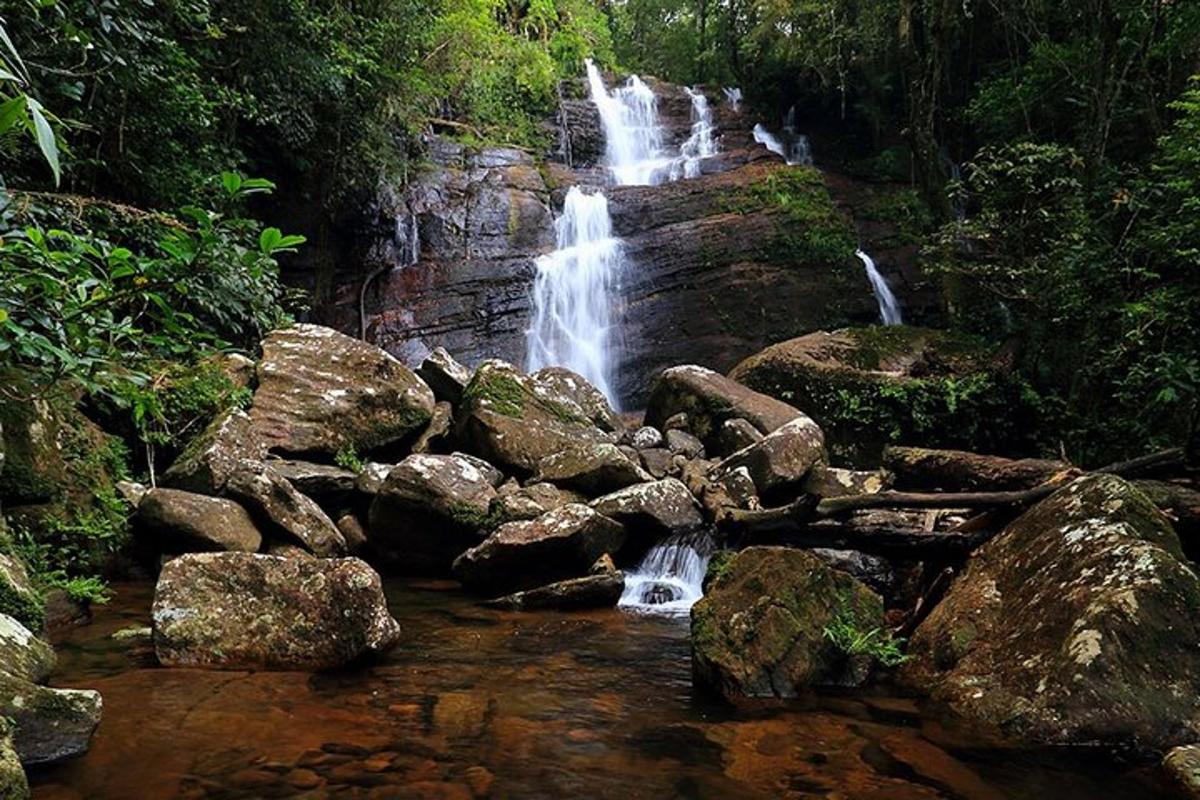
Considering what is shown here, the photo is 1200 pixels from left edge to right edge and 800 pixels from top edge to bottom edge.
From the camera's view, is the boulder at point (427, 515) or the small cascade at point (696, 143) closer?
the boulder at point (427, 515)

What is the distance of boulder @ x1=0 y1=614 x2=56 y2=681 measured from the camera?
10.5 feet

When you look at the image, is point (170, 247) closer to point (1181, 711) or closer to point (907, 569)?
point (1181, 711)

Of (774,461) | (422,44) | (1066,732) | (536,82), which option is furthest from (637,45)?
(1066,732)

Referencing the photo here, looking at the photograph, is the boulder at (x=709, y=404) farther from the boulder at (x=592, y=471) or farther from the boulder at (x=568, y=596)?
the boulder at (x=568, y=596)

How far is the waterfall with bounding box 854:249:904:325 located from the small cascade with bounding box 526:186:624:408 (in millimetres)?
5379

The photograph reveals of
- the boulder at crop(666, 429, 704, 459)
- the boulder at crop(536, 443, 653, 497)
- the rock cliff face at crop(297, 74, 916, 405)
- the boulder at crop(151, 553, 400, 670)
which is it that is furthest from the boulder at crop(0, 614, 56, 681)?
the rock cliff face at crop(297, 74, 916, 405)

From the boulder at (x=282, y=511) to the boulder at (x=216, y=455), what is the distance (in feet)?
0.51

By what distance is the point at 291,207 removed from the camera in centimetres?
1482

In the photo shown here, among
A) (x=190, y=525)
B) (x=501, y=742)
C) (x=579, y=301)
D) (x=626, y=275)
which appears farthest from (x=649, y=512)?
(x=626, y=275)

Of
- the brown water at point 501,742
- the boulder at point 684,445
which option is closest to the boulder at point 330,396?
the boulder at point 684,445

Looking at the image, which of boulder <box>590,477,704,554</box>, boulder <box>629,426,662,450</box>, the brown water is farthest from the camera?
boulder <box>629,426,662,450</box>

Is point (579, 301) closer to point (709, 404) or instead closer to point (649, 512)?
point (709, 404)

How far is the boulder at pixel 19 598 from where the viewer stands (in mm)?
3898

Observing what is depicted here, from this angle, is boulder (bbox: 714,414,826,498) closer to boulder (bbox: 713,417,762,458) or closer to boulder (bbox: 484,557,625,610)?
boulder (bbox: 713,417,762,458)
